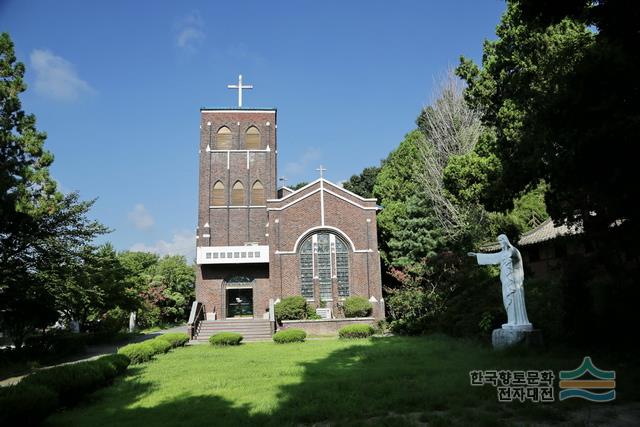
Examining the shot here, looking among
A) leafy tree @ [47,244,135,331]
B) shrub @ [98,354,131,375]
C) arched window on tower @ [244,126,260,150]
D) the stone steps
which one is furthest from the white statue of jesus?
arched window on tower @ [244,126,260,150]

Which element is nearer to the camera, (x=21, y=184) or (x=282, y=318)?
(x=21, y=184)

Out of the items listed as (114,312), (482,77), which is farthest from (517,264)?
(114,312)

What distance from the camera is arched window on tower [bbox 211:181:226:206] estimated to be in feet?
98.8

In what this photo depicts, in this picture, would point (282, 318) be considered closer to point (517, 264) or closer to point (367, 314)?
point (367, 314)

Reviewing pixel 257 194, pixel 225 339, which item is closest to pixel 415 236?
A: pixel 257 194

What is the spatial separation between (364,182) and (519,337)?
102 feet

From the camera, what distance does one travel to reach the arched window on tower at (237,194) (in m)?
30.3

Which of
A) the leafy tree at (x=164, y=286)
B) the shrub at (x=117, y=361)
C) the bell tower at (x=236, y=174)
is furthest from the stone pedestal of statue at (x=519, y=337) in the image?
the leafy tree at (x=164, y=286)

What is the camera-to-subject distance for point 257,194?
30.6m

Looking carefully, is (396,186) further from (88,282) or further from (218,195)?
(88,282)

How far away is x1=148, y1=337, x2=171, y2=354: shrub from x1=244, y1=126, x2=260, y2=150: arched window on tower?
16699 millimetres

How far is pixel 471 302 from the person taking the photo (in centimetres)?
1756

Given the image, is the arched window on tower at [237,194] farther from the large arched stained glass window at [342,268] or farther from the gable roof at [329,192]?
the large arched stained glass window at [342,268]

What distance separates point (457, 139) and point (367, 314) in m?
11.2
